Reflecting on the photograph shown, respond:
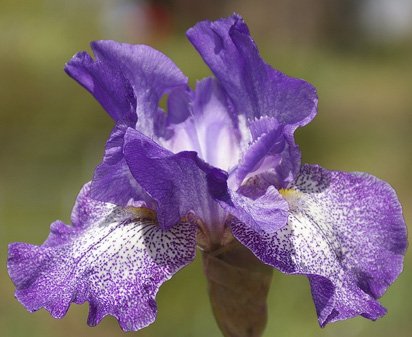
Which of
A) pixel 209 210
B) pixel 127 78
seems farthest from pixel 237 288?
pixel 127 78

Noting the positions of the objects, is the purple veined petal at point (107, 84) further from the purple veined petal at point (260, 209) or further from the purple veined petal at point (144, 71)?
the purple veined petal at point (260, 209)

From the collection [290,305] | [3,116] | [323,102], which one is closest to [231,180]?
[290,305]

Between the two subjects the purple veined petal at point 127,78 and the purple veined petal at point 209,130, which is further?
the purple veined petal at point 209,130

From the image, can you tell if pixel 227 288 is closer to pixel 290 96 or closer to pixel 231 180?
pixel 231 180

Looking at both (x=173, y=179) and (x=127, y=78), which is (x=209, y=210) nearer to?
(x=173, y=179)

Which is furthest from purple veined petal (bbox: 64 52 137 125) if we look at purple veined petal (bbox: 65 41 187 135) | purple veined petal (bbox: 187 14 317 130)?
purple veined petal (bbox: 187 14 317 130)

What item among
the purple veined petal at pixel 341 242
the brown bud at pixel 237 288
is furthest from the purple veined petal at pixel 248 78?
the brown bud at pixel 237 288
